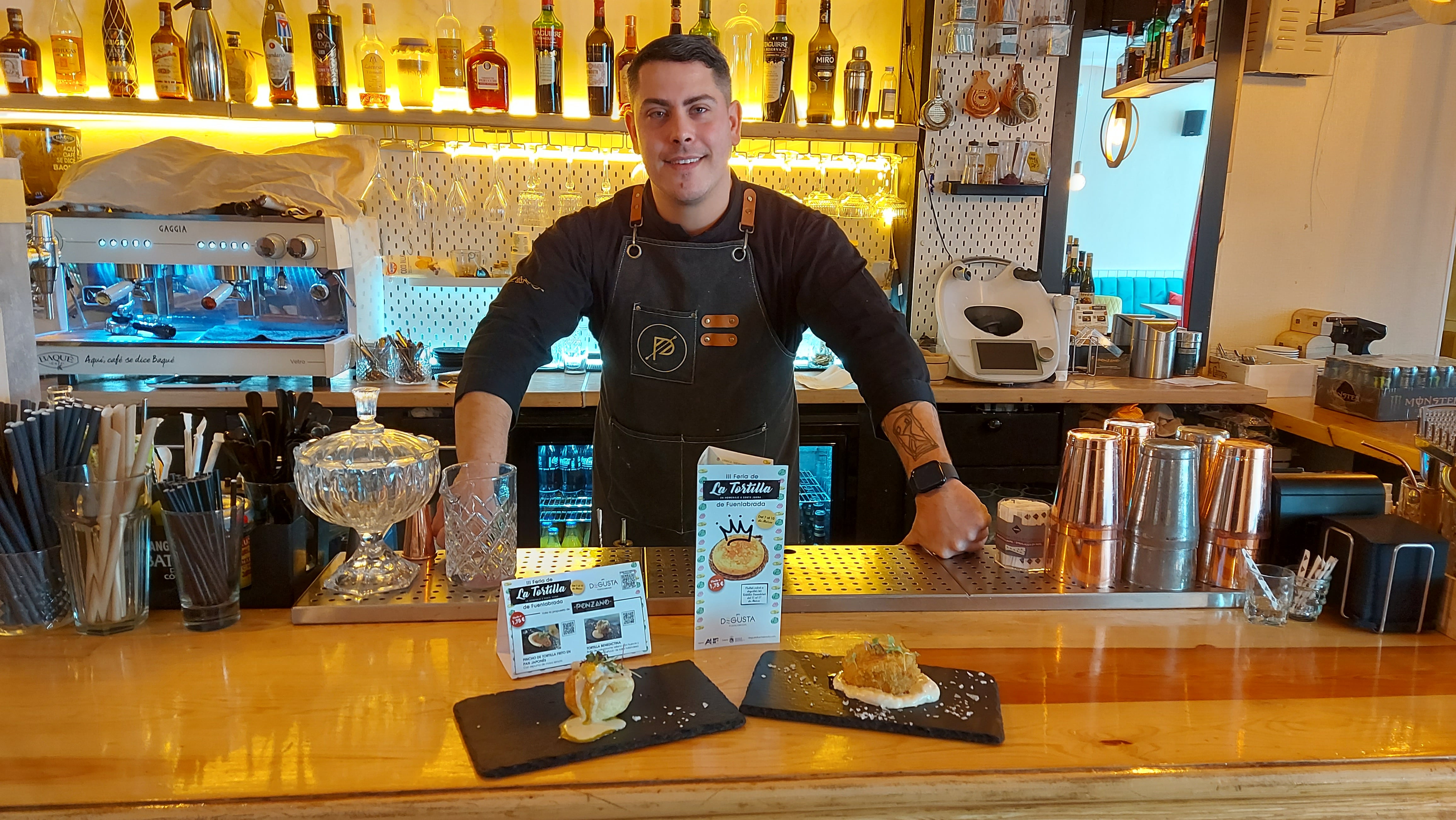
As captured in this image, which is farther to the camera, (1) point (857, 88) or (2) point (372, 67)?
(1) point (857, 88)

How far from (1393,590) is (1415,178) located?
10.7 feet

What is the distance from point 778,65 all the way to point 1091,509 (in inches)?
93.1

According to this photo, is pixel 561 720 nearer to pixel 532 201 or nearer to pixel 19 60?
pixel 532 201

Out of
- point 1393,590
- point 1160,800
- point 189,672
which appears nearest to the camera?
point 1160,800

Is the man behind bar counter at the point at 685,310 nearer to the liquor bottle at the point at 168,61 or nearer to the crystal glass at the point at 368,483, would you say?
the crystal glass at the point at 368,483

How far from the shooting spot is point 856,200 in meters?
3.56

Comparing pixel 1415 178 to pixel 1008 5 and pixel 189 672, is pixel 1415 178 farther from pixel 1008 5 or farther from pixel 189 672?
pixel 189 672

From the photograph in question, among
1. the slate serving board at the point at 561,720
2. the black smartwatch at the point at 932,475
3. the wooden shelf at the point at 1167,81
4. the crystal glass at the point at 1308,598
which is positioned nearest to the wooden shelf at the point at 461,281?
the black smartwatch at the point at 932,475

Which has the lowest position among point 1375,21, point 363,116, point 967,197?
point 967,197

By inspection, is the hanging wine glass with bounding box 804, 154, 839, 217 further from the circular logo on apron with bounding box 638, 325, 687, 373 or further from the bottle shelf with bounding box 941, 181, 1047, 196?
the circular logo on apron with bounding box 638, 325, 687, 373

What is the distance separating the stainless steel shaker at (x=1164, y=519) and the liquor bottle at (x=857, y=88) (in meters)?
2.32

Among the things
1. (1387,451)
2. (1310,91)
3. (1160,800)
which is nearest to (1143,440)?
(1160,800)

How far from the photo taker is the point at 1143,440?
1.46 m

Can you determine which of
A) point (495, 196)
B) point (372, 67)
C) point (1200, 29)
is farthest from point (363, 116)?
point (1200, 29)
